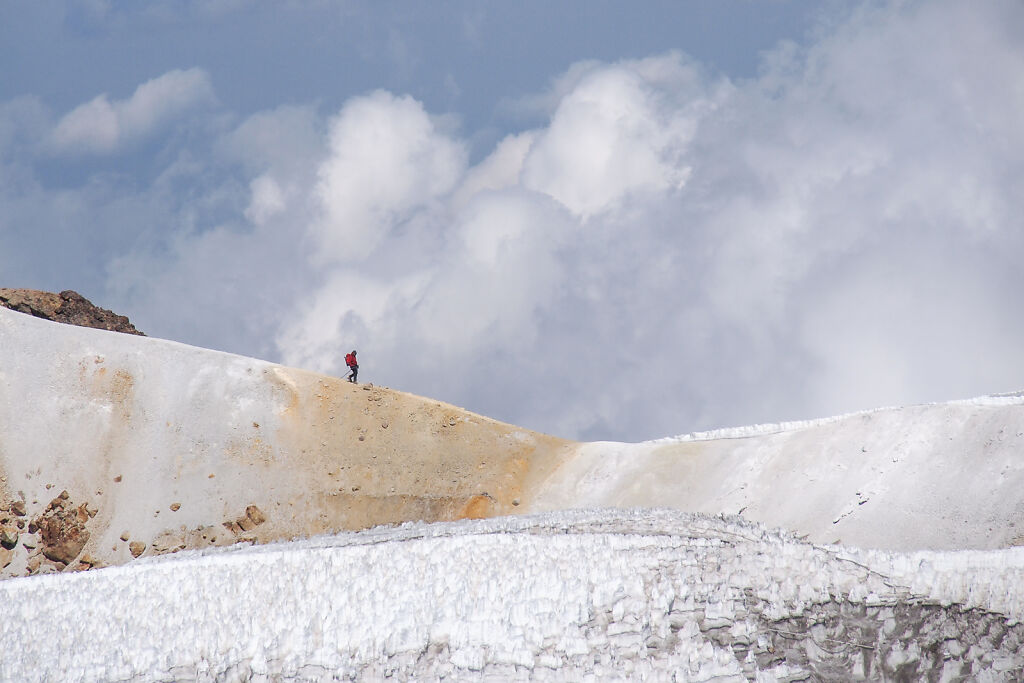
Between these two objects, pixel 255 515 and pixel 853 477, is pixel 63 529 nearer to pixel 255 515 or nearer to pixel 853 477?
pixel 255 515

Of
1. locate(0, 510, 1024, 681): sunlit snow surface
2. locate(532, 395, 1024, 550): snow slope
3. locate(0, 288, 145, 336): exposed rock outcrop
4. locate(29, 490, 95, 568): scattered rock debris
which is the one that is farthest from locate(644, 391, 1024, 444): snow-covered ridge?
locate(0, 288, 145, 336): exposed rock outcrop

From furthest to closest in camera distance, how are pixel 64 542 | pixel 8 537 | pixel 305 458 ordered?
pixel 305 458 < pixel 64 542 < pixel 8 537

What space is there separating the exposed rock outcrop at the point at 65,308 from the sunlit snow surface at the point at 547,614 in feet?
87.4


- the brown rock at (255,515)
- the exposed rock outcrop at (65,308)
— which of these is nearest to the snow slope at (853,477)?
the brown rock at (255,515)

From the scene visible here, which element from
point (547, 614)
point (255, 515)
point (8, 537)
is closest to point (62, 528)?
point (8, 537)

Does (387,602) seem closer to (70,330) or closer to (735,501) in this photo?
(735,501)

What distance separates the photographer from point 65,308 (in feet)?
148

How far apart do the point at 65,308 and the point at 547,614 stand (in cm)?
3507

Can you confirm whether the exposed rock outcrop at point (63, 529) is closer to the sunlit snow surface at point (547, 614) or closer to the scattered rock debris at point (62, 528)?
the scattered rock debris at point (62, 528)

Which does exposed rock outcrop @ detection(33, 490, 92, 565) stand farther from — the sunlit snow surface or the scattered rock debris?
the sunlit snow surface

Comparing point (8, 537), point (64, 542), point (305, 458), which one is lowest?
point (64, 542)

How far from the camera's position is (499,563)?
18312 millimetres

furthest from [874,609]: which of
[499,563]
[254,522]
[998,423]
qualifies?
[254,522]

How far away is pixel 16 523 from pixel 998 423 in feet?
98.6
